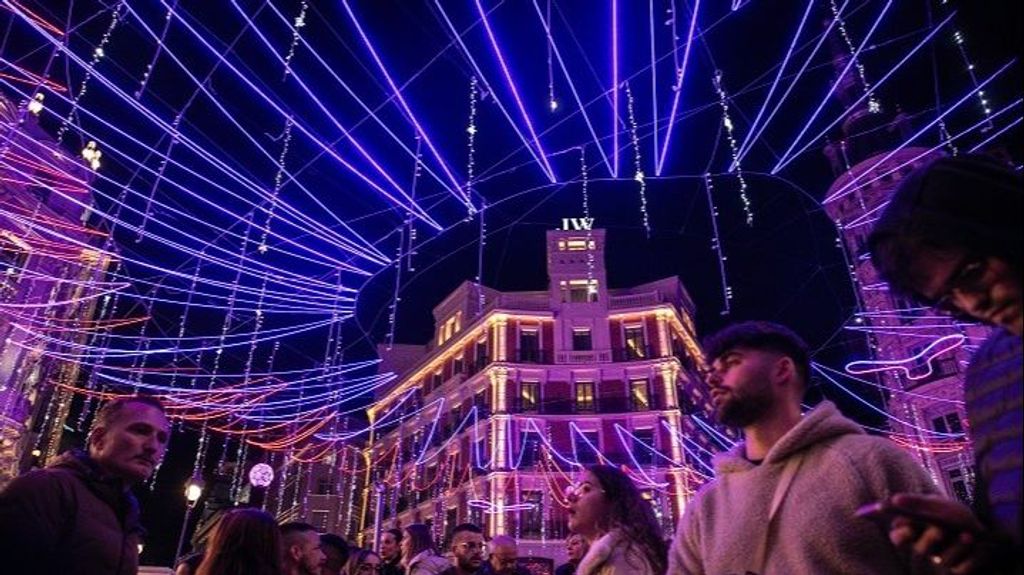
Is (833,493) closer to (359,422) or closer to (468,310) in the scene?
(468,310)

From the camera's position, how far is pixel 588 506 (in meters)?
4.03

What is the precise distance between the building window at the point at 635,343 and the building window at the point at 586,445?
4795 mm

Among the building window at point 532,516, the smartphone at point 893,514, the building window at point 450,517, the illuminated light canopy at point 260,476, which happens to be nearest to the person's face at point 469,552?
the smartphone at point 893,514

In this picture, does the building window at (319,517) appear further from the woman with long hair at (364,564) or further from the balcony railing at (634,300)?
the woman with long hair at (364,564)

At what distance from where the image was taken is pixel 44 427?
24.1m

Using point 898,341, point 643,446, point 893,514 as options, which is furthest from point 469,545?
point 898,341

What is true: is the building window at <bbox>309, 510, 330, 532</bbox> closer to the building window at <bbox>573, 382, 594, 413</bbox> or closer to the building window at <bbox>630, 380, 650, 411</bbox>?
the building window at <bbox>573, 382, 594, 413</bbox>

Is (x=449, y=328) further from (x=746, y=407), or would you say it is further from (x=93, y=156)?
(x=746, y=407)

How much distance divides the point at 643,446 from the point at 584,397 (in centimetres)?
401

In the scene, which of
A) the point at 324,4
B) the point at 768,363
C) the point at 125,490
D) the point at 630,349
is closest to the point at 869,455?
the point at 768,363

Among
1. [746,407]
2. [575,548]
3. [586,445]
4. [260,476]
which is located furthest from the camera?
[586,445]

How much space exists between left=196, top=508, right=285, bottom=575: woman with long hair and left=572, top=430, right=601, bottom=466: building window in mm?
29374

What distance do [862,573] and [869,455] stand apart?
36 centimetres

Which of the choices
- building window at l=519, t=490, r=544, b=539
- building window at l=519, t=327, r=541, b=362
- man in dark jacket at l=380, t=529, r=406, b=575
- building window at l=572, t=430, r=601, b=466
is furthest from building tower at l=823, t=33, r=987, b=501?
man in dark jacket at l=380, t=529, r=406, b=575
